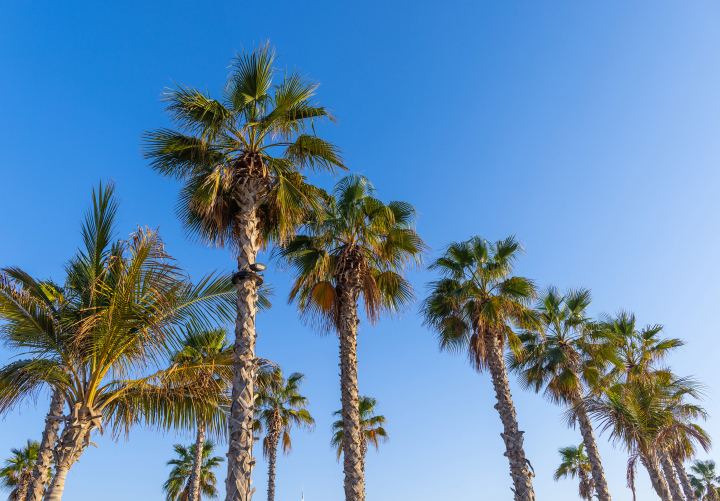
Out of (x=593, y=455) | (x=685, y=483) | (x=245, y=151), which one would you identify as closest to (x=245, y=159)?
(x=245, y=151)

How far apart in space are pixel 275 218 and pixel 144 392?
4641 millimetres

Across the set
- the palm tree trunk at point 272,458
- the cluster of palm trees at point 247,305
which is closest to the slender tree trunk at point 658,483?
the cluster of palm trees at point 247,305

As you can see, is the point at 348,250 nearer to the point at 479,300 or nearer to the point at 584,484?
the point at 479,300

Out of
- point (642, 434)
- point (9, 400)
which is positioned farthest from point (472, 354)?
point (9, 400)

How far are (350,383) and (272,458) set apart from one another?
14.9 m

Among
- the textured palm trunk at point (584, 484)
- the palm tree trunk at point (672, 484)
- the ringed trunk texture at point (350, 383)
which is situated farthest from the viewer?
the textured palm trunk at point (584, 484)

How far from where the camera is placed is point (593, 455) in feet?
57.9

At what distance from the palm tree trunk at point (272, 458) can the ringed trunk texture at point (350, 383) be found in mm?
13651

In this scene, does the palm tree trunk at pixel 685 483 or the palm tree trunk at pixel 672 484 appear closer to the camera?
the palm tree trunk at pixel 672 484

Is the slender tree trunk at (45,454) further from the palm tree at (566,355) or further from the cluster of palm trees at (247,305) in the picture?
the palm tree at (566,355)

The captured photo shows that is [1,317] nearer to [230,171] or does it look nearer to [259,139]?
[230,171]

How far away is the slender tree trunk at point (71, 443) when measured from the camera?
691cm

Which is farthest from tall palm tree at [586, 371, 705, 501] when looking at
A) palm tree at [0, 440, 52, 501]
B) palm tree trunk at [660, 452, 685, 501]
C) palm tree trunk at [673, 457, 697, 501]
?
palm tree at [0, 440, 52, 501]

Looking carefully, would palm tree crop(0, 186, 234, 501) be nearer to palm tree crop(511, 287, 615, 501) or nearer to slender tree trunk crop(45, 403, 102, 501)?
slender tree trunk crop(45, 403, 102, 501)
